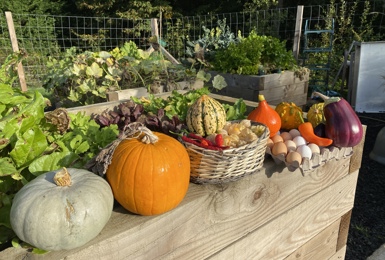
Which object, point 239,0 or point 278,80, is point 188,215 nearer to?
point 278,80

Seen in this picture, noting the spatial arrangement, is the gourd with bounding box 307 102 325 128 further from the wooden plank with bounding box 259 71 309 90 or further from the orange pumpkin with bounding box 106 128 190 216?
the wooden plank with bounding box 259 71 309 90

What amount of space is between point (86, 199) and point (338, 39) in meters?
12.6

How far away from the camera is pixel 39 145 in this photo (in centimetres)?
143

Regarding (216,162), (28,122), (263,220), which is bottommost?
(263,220)

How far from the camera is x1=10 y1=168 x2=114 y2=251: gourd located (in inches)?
42.8

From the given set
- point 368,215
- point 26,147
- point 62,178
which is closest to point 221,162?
point 62,178

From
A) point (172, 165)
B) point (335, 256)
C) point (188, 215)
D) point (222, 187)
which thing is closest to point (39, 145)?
point (172, 165)

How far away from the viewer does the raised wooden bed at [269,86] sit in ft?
16.3

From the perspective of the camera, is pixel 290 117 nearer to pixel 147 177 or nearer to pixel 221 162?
pixel 221 162

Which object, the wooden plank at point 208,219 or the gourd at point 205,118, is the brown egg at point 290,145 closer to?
the wooden plank at point 208,219

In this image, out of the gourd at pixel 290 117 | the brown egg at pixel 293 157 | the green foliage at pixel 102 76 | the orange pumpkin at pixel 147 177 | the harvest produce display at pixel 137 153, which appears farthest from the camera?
the green foliage at pixel 102 76

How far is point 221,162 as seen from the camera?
4.81ft

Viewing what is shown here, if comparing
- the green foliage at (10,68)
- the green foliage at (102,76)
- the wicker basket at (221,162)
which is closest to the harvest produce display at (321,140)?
the wicker basket at (221,162)

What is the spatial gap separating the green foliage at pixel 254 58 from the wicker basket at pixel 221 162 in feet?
12.6
